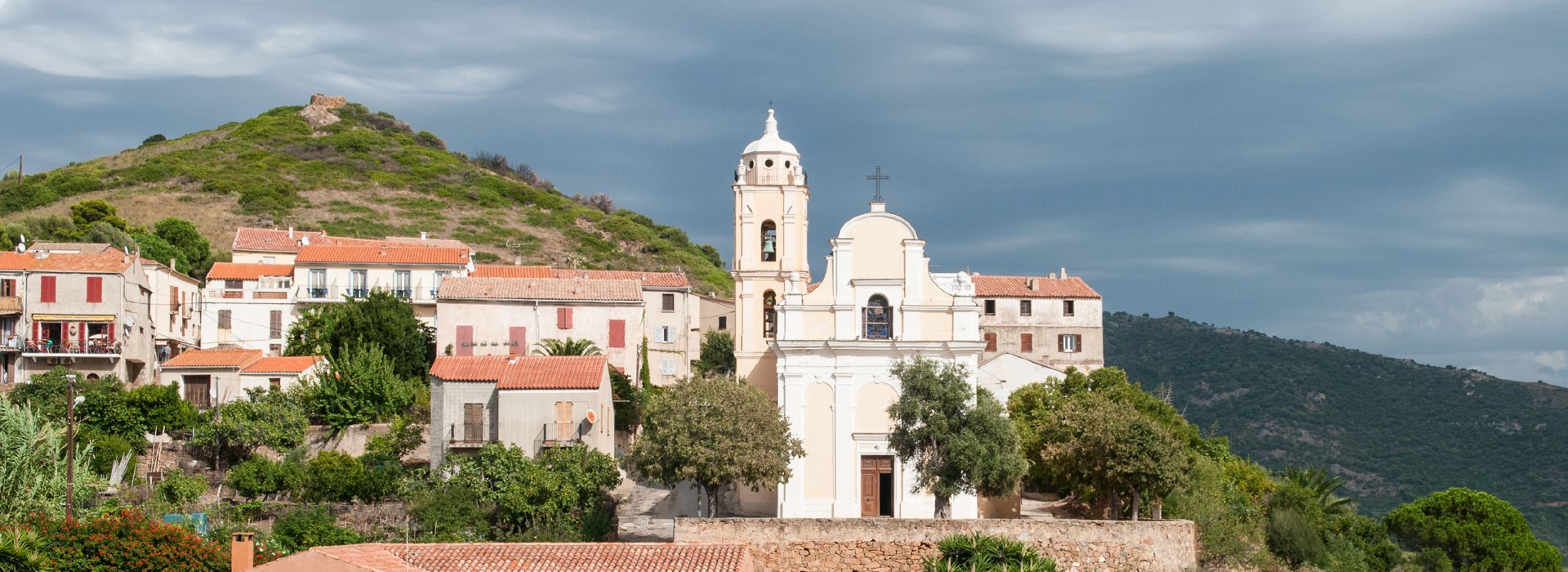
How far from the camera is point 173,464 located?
48.1 m

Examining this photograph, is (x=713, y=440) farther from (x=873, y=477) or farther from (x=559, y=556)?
(x=873, y=477)

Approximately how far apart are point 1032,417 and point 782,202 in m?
11.4

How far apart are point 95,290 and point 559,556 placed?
27423 mm

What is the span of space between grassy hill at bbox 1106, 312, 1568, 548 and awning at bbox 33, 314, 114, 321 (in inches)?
2610

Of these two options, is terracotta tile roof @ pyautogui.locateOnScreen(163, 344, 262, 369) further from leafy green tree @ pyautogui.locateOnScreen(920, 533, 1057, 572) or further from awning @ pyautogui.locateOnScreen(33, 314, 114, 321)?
leafy green tree @ pyautogui.locateOnScreen(920, 533, 1057, 572)

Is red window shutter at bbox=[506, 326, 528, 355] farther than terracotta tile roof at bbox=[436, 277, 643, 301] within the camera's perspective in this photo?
No

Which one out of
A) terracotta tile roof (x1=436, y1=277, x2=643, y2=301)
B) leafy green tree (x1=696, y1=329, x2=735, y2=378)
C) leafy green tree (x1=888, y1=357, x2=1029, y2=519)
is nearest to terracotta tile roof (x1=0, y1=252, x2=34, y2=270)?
terracotta tile roof (x1=436, y1=277, x2=643, y2=301)

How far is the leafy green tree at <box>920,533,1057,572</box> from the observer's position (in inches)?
1465

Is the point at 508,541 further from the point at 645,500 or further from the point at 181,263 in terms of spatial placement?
the point at 181,263

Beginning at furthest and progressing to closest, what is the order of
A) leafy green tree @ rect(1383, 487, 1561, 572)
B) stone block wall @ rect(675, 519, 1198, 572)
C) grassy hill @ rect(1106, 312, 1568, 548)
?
grassy hill @ rect(1106, 312, 1568, 548) → leafy green tree @ rect(1383, 487, 1561, 572) → stone block wall @ rect(675, 519, 1198, 572)

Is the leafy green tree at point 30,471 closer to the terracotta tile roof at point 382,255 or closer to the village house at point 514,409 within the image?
the village house at point 514,409

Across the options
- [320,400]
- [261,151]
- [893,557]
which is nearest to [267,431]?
[320,400]

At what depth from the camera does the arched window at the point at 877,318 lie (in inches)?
1784

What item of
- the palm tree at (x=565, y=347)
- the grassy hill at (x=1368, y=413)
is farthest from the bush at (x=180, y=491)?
the grassy hill at (x=1368, y=413)
